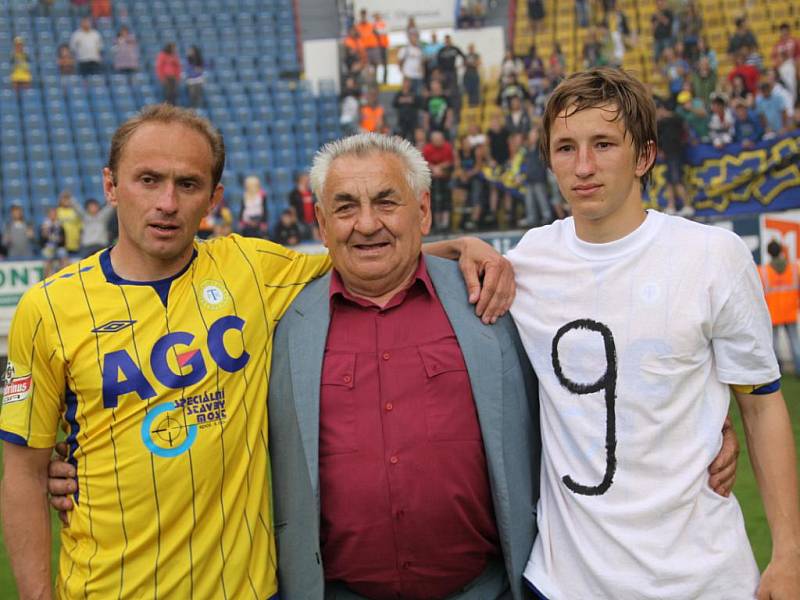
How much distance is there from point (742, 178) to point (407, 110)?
17.9ft

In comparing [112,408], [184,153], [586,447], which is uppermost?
[184,153]

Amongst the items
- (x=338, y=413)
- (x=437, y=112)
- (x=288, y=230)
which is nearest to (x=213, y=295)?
(x=338, y=413)

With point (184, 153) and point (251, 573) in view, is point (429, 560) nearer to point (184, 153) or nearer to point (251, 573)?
point (251, 573)

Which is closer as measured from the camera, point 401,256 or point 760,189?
point 401,256

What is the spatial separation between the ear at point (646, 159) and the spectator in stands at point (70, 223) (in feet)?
38.7

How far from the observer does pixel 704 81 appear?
14.3m

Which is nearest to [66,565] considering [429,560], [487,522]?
[429,560]

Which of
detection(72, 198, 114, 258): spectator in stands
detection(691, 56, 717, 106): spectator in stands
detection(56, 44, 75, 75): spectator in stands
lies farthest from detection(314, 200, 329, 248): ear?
detection(56, 44, 75, 75): spectator in stands

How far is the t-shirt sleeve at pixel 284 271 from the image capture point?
2.33 metres

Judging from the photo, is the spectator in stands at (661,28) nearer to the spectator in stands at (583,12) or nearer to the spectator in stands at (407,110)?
the spectator in stands at (583,12)

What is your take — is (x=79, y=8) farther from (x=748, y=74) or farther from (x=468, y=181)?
(x=748, y=74)

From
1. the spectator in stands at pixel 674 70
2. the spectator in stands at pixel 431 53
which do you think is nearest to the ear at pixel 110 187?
the spectator in stands at pixel 674 70

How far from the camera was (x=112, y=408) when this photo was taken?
2029 millimetres

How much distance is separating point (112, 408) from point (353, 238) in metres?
0.70
